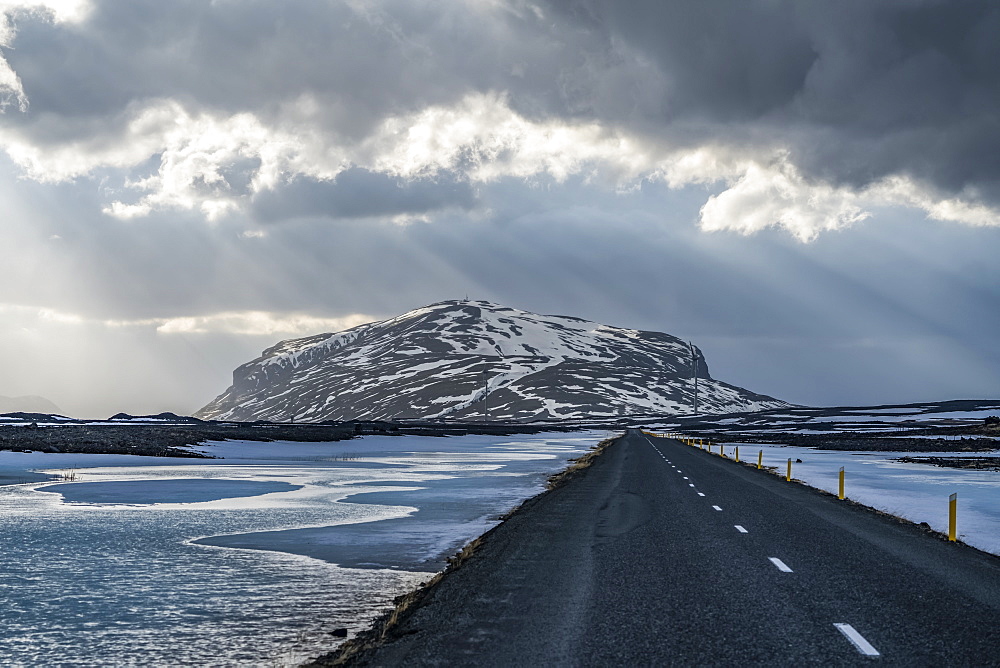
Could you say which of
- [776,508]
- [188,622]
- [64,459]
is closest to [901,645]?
[188,622]

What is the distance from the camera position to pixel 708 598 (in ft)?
39.4

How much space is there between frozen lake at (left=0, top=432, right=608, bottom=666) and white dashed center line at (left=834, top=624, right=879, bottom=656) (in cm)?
536

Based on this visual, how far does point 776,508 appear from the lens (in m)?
25.6

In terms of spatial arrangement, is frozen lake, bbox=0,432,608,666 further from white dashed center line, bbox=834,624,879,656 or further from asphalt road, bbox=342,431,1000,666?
white dashed center line, bbox=834,624,879,656

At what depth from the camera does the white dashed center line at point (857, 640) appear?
9008 mm

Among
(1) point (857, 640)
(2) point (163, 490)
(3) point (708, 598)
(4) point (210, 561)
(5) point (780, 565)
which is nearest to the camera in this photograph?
(1) point (857, 640)

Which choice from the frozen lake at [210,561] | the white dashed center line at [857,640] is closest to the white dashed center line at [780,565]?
the white dashed center line at [857,640]

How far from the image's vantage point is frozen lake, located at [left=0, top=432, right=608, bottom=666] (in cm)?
998

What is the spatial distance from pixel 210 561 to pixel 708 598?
8.41 m

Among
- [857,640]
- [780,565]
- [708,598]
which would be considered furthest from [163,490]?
[857,640]

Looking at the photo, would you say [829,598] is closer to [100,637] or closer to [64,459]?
[100,637]

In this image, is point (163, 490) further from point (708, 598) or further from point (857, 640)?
point (857, 640)

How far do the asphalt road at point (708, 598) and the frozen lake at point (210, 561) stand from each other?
1378 mm

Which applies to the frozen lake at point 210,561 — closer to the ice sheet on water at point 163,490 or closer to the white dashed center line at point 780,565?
the ice sheet on water at point 163,490
